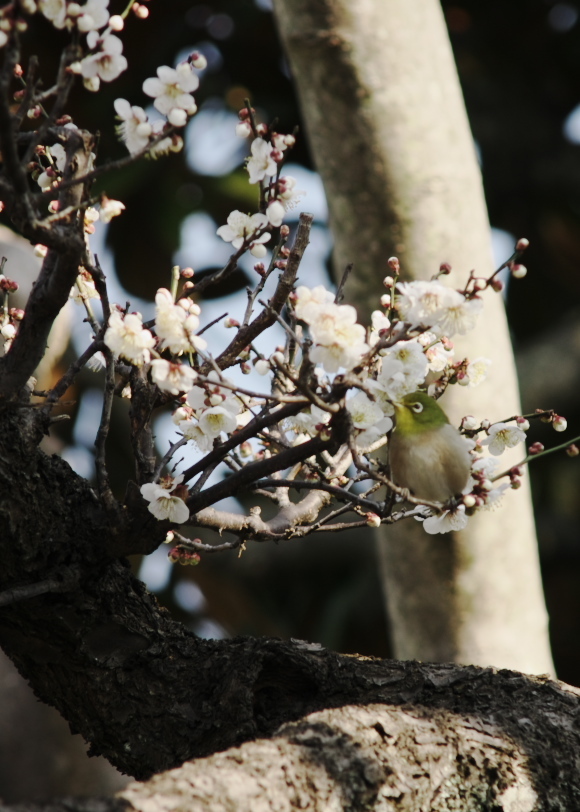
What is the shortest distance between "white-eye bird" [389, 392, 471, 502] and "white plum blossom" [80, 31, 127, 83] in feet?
1.99

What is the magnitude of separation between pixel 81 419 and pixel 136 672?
4829 millimetres

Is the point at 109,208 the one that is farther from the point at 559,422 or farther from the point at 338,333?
the point at 559,422

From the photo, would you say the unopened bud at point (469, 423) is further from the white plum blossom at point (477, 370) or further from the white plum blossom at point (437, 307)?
the white plum blossom at point (437, 307)

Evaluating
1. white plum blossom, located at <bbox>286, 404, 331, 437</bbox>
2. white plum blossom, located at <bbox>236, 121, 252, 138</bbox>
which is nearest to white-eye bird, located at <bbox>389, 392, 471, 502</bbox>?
white plum blossom, located at <bbox>286, 404, 331, 437</bbox>

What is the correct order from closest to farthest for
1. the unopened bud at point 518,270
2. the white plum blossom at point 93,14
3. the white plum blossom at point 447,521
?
1. the white plum blossom at point 93,14
2. the unopened bud at point 518,270
3. the white plum blossom at point 447,521

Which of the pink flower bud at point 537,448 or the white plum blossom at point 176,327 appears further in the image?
the pink flower bud at point 537,448

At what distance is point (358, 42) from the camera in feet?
9.27

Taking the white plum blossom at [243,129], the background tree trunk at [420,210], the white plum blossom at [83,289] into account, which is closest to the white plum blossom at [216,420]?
the white plum blossom at [83,289]

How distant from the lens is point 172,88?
1.25 meters

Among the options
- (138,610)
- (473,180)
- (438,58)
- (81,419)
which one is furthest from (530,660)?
(81,419)

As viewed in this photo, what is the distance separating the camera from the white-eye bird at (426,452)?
1330mm

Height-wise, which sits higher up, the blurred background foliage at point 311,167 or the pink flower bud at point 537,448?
the blurred background foliage at point 311,167

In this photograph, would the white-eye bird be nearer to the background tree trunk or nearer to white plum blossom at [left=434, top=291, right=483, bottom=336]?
white plum blossom at [left=434, top=291, right=483, bottom=336]

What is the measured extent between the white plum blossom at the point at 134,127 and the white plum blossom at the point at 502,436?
685 millimetres
